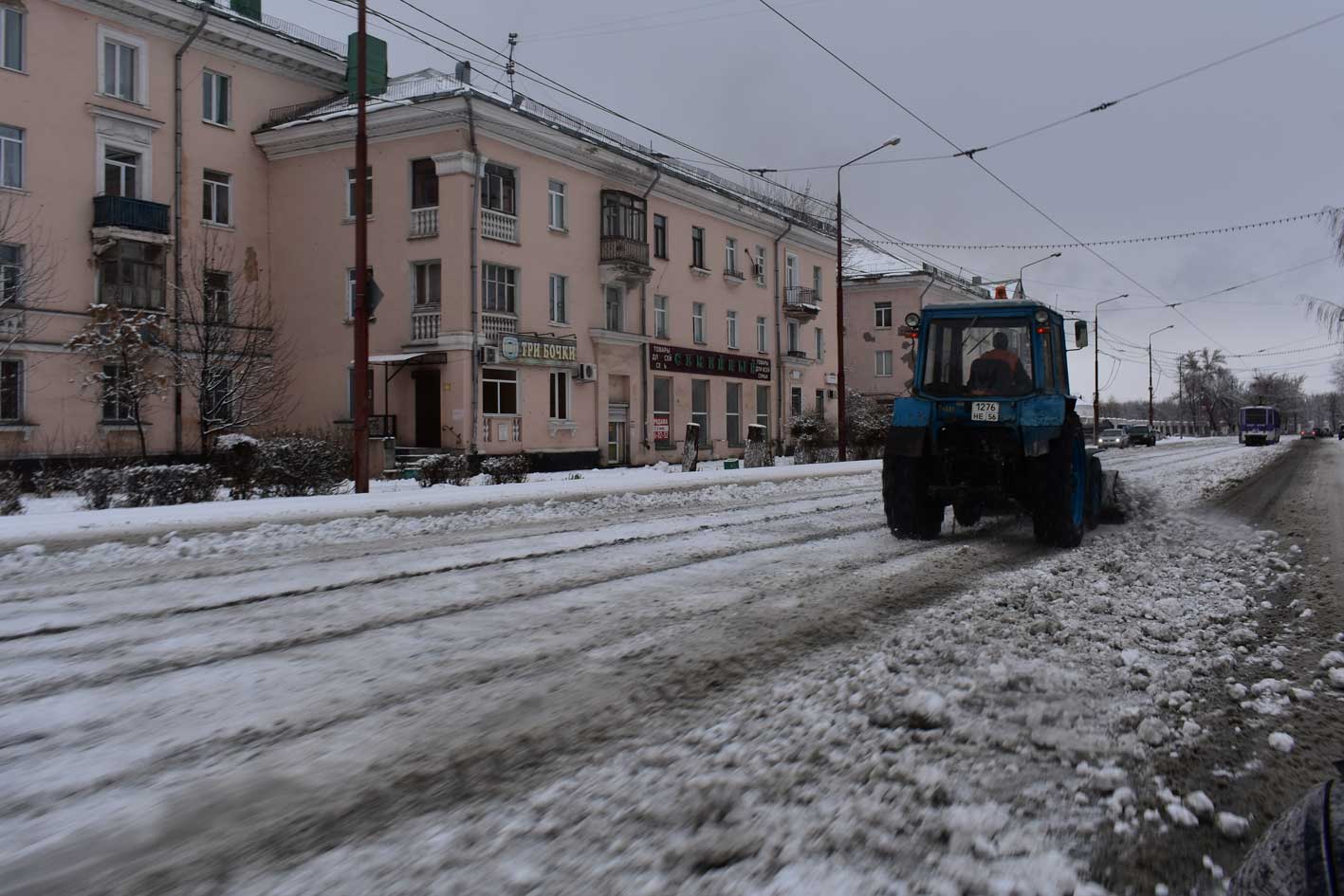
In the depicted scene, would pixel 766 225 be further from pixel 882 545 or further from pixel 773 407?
pixel 882 545

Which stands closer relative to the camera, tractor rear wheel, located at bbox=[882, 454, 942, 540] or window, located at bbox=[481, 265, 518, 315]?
tractor rear wheel, located at bbox=[882, 454, 942, 540]

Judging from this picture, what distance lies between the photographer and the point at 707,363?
35.1 meters

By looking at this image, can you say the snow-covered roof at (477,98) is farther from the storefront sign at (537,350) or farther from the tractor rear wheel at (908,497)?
the tractor rear wheel at (908,497)

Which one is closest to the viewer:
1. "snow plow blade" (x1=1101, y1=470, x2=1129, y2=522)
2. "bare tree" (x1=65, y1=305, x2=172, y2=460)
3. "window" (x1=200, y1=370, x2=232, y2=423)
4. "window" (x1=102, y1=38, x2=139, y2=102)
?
"snow plow blade" (x1=1101, y1=470, x2=1129, y2=522)

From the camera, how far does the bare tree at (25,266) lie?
22266mm

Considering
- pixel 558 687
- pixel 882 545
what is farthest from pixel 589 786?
pixel 882 545

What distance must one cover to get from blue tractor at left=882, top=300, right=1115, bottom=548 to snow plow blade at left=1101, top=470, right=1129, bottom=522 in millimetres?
1572

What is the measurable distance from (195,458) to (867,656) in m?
24.4

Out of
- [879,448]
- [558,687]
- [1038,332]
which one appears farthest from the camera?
[879,448]

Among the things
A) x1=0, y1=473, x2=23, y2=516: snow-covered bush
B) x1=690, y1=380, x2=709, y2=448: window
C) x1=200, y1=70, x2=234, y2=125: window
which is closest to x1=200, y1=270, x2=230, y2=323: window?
x1=200, y1=70, x2=234, y2=125: window

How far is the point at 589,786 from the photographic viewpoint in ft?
9.06

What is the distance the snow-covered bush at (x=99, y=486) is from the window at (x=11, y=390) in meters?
14.5

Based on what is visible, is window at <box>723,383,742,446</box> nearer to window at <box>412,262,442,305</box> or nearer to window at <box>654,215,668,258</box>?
window at <box>654,215,668,258</box>

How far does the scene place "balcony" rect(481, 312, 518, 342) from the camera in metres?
25.7
